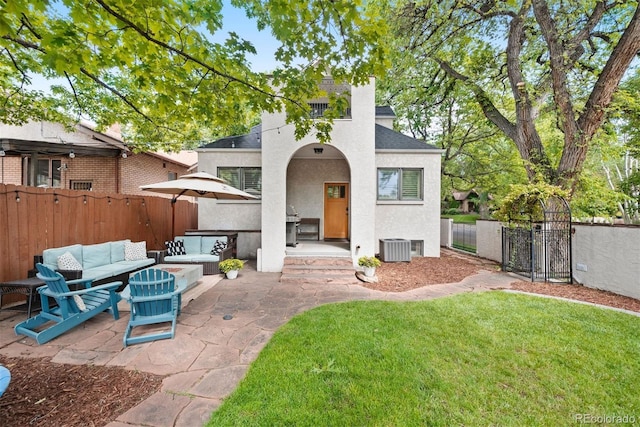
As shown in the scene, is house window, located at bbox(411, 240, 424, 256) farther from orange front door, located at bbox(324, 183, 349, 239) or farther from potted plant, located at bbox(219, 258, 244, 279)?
potted plant, located at bbox(219, 258, 244, 279)

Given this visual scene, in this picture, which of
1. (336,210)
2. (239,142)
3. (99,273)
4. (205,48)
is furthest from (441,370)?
(239,142)

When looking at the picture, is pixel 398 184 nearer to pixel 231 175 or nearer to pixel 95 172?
pixel 231 175

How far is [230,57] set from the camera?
Answer: 414 centimetres

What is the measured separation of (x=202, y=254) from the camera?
778cm

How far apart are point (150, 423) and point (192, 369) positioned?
0.81 metres

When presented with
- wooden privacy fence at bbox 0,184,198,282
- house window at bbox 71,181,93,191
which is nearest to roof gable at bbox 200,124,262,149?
wooden privacy fence at bbox 0,184,198,282

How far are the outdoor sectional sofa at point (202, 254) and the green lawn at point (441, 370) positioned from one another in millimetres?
3942

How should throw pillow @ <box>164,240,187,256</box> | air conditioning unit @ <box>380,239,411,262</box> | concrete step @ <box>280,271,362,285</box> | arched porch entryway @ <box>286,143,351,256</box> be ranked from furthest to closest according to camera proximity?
arched porch entryway @ <box>286,143,351,256</box> → air conditioning unit @ <box>380,239,411,262</box> → throw pillow @ <box>164,240,187,256</box> → concrete step @ <box>280,271,362,285</box>

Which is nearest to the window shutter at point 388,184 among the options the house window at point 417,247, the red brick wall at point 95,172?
the house window at point 417,247

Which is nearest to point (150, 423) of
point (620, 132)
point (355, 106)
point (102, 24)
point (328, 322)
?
point (328, 322)

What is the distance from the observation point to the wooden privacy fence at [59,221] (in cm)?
490

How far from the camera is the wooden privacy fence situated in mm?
4902

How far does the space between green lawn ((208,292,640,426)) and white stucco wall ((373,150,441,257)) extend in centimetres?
543

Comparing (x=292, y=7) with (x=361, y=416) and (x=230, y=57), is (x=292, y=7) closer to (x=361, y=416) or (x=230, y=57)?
(x=230, y=57)
